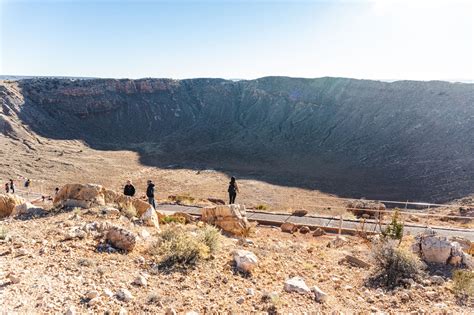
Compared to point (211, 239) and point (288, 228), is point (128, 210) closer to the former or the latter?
point (211, 239)

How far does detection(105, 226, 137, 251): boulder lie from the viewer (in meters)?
6.14

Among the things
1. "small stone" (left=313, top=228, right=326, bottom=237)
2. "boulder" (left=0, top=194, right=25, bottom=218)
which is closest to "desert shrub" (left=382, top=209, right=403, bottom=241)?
"small stone" (left=313, top=228, right=326, bottom=237)

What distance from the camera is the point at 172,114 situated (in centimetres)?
6125

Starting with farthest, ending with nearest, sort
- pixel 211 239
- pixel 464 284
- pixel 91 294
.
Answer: pixel 211 239 → pixel 464 284 → pixel 91 294

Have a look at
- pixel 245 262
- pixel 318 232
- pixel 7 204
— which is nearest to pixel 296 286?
pixel 245 262

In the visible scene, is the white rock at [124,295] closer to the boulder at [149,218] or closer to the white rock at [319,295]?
the white rock at [319,295]

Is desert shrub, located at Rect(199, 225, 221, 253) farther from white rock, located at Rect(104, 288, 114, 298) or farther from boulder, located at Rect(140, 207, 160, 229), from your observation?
boulder, located at Rect(140, 207, 160, 229)

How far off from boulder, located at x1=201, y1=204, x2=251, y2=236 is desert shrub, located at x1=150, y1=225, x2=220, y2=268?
2760 mm

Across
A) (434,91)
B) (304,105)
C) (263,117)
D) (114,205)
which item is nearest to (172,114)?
(263,117)

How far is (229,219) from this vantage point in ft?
30.4

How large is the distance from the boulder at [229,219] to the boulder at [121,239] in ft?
11.1

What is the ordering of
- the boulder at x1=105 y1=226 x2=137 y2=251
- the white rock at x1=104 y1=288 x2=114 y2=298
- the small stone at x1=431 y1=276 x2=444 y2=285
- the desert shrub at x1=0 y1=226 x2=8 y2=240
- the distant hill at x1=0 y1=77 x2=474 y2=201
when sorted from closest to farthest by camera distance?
1. the white rock at x1=104 y1=288 x2=114 y2=298
2. the small stone at x1=431 y1=276 x2=444 y2=285
3. the desert shrub at x1=0 y1=226 x2=8 y2=240
4. the boulder at x1=105 y1=226 x2=137 y2=251
5. the distant hill at x1=0 y1=77 x2=474 y2=201

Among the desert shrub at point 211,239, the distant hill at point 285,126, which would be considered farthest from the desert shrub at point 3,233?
the distant hill at point 285,126

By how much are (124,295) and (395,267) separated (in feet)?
13.9
